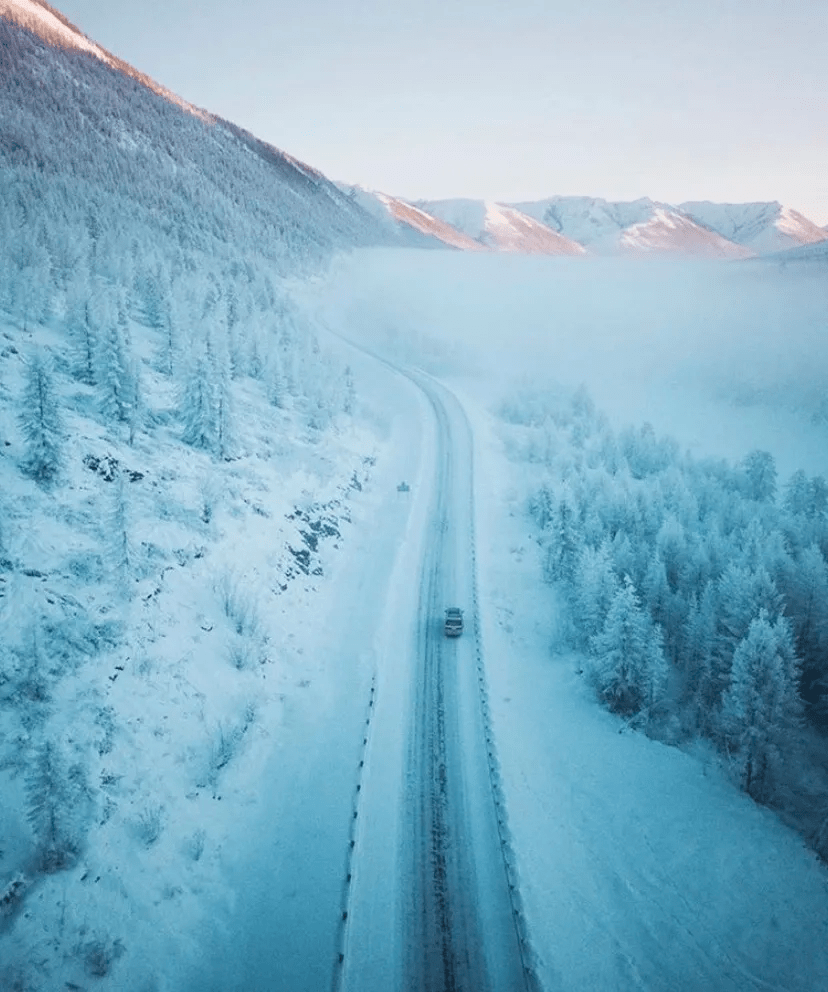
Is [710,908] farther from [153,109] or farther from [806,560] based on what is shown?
[153,109]

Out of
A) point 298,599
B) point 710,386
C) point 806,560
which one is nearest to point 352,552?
point 298,599

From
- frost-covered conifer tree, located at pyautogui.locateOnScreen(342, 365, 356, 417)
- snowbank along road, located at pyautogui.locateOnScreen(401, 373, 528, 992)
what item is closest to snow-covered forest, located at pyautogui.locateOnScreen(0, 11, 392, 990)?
frost-covered conifer tree, located at pyautogui.locateOnScreen(342, 365, 356, 417)

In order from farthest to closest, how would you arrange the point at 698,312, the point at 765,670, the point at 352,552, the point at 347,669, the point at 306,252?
the point at 698,312 → the point at 306,252 → the point at 352,552 → the point at 347,669 → the point at 765,670

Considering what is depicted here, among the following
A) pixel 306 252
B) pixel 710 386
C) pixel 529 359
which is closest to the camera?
pixel 710 386

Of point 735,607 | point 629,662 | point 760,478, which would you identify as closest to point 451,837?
point 629,662

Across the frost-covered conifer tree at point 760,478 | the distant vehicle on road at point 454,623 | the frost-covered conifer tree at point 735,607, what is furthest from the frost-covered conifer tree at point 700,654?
the frost-covered conifer tree at point 760,478

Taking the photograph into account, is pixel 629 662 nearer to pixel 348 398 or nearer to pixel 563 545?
pixel 563 545
